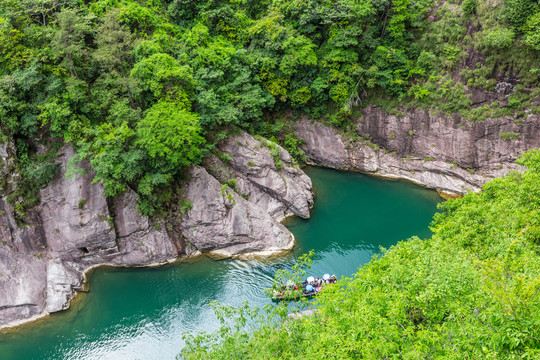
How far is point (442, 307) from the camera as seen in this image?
7883 mm

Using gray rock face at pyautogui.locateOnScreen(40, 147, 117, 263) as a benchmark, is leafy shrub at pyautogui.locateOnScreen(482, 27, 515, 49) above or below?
above

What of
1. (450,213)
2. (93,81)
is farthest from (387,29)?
(93,81)

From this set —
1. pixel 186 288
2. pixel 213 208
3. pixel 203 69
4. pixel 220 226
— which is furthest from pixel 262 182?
pixel 203 69

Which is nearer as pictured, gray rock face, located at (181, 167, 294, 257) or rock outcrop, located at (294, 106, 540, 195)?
gray rock face, located at (181, 167, 294, 257)

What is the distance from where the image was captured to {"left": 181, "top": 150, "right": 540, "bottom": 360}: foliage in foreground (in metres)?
→ 5.97

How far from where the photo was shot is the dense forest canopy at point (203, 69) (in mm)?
19766

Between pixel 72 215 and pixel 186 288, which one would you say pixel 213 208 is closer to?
pixel 186 288

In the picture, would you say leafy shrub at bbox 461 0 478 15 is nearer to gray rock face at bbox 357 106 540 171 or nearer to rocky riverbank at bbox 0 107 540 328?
gray rock face at bbox 357 106 540 171

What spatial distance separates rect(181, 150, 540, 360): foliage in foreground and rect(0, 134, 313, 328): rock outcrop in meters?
11.6

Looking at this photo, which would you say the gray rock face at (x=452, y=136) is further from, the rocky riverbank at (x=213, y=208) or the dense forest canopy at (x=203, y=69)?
the dense forest canopy at (x=203, y=69)

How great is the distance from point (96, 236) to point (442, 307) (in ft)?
66.1

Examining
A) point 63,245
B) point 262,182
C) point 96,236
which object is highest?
point 262,182

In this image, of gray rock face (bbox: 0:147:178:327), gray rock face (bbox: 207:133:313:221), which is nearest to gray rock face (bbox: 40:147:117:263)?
gray rock face (bbox: 0:147:178:327)

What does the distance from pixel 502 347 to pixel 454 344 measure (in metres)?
0.96
